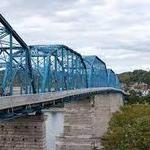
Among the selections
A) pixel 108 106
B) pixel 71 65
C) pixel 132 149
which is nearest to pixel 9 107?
pixel 132 149

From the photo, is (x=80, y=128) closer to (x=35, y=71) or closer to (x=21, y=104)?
(x=35, y=71)

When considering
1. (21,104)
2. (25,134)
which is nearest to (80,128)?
(25,134)

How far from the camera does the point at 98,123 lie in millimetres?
88188

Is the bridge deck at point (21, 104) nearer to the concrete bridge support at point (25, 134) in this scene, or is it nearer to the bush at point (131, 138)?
the concrete bridge support at point (25, 134)

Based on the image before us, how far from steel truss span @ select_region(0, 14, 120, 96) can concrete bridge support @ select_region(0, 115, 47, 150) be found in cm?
246

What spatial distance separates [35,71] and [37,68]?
2.00m

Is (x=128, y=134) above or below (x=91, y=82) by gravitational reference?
below

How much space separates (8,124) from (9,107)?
12.3 m

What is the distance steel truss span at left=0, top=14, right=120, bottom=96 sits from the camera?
41625 mm

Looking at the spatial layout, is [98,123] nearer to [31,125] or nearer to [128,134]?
[128,134]

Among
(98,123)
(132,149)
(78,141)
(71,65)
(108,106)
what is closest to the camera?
(132,149)

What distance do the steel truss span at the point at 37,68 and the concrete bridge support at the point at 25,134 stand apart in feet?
8.06

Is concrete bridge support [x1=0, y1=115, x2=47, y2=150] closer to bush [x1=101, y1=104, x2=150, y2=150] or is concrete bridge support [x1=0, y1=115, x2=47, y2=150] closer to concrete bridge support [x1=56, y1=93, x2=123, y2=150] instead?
bush [x1=101, y1=104, x2=150, y2=150]

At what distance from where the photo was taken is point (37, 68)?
6250cm
